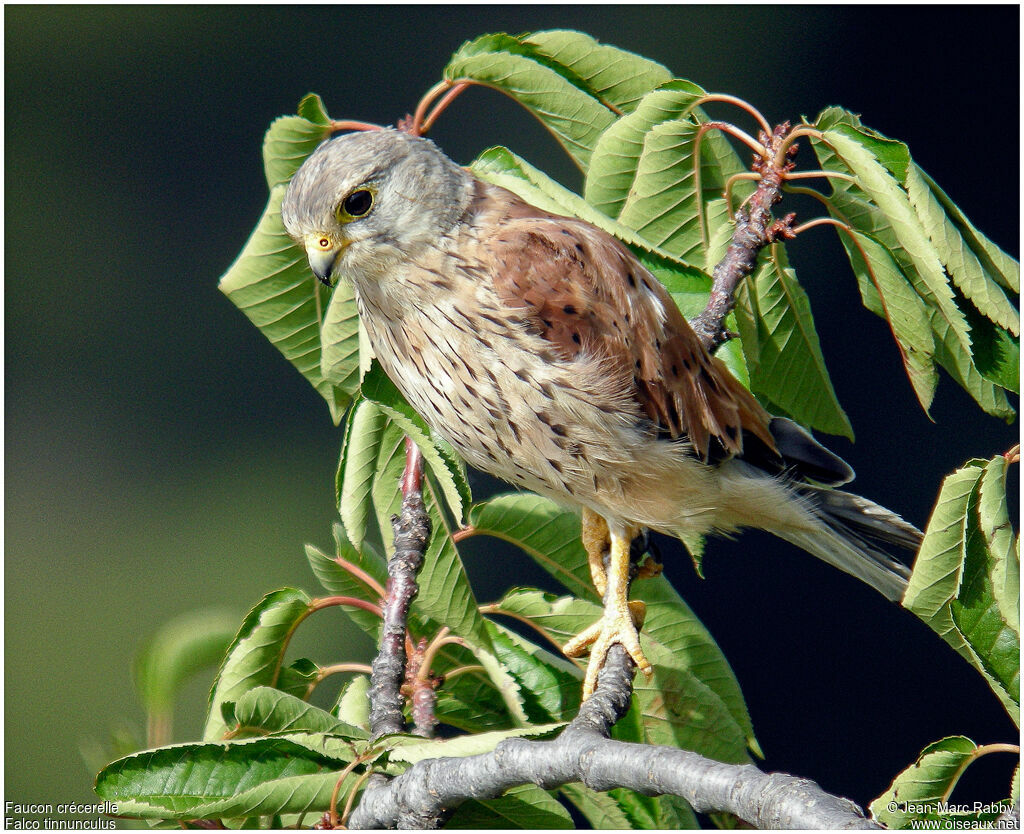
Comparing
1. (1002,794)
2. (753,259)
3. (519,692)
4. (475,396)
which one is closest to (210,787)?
(519,692)

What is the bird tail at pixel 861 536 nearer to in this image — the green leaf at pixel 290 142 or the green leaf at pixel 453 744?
the green leaf at pixel 453 744

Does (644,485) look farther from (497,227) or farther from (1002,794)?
(1002,794)

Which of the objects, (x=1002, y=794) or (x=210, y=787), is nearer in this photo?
(x=210, y=787)

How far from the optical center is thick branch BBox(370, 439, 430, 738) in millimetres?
1329

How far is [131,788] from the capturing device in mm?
1098

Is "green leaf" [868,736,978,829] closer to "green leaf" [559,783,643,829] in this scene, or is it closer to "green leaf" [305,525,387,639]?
"green leaf" [559,783,643,829]

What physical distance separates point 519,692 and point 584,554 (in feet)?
1.12

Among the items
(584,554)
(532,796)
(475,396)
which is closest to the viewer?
(532,796)

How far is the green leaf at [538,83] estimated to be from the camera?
5.05ft

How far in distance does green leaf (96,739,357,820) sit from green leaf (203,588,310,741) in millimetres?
289

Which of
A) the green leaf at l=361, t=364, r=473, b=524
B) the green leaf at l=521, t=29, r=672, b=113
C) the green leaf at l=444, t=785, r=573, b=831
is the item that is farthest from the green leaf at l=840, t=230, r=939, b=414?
the green leaf at l=444, t=785, r=573, b=831

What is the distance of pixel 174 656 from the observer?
1264 millimetres

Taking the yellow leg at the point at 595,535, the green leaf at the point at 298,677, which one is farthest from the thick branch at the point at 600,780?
→ the yellow leg at the point at 595,535

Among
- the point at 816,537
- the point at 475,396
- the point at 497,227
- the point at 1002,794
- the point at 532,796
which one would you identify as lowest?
the point at 1002,794
